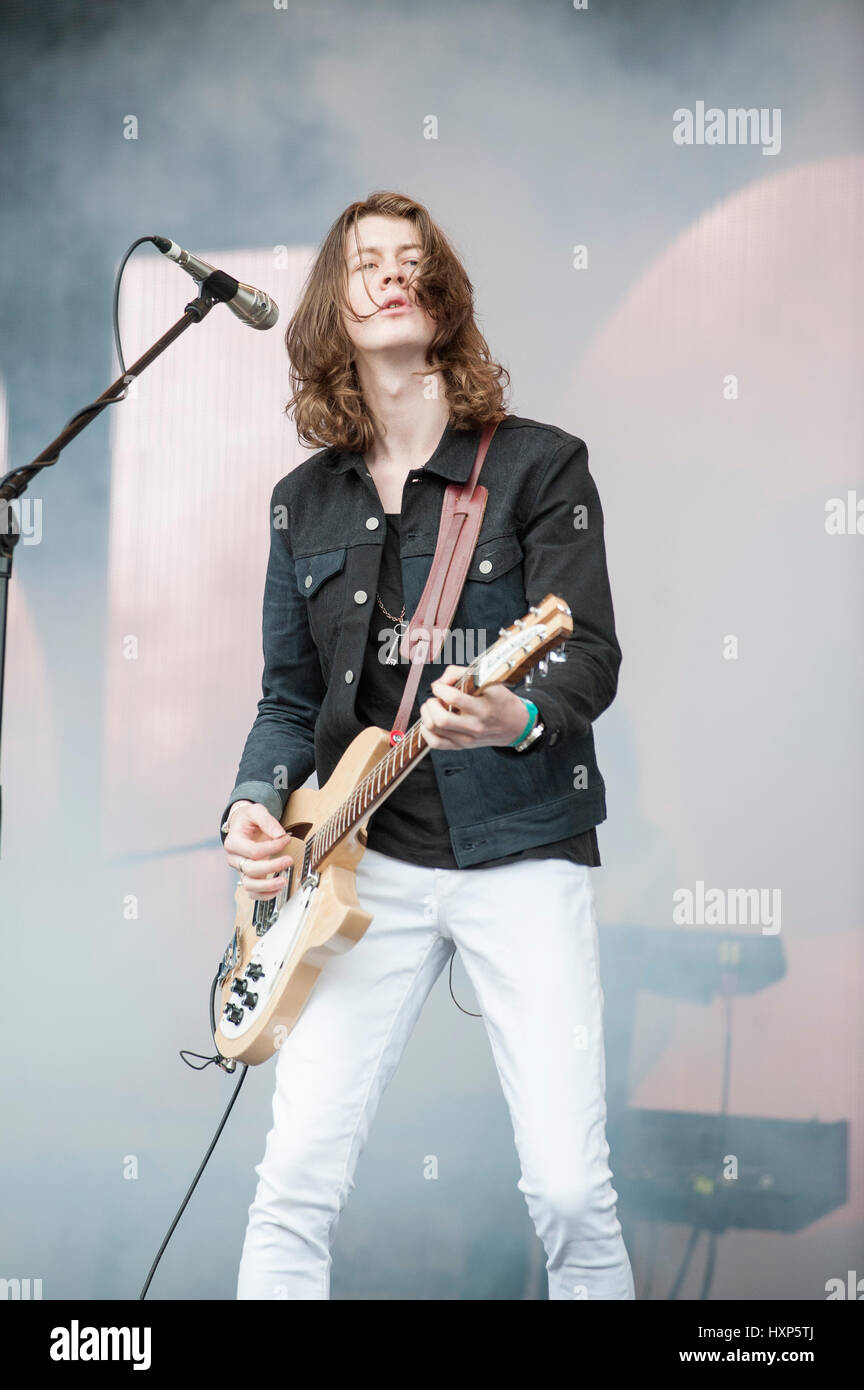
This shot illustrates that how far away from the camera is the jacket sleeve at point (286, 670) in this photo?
7.27ft

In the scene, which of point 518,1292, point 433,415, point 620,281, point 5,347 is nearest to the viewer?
point 433,415

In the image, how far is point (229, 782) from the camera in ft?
10.6

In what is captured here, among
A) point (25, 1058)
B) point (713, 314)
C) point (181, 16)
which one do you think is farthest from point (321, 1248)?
point (181, 16)

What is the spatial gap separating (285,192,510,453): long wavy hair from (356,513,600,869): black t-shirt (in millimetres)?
211

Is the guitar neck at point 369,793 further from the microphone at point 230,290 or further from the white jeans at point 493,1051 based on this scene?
the microphone at point 230,290

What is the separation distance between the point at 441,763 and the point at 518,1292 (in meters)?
1.57

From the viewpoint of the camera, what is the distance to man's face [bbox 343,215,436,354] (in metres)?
2.08

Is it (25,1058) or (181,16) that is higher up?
(181,16)

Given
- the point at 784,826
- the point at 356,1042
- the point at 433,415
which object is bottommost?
the point at 356,1042

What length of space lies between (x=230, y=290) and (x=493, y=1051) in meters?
1.17

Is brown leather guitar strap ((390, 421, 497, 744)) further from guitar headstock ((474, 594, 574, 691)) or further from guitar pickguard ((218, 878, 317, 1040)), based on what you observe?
guitar headstock ((474, 594, 574, 691))

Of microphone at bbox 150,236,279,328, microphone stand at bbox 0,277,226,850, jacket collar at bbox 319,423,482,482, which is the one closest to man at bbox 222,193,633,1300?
jacket collar at bbox 319,423,482,482

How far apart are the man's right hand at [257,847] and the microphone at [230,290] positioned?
2.54 feet
